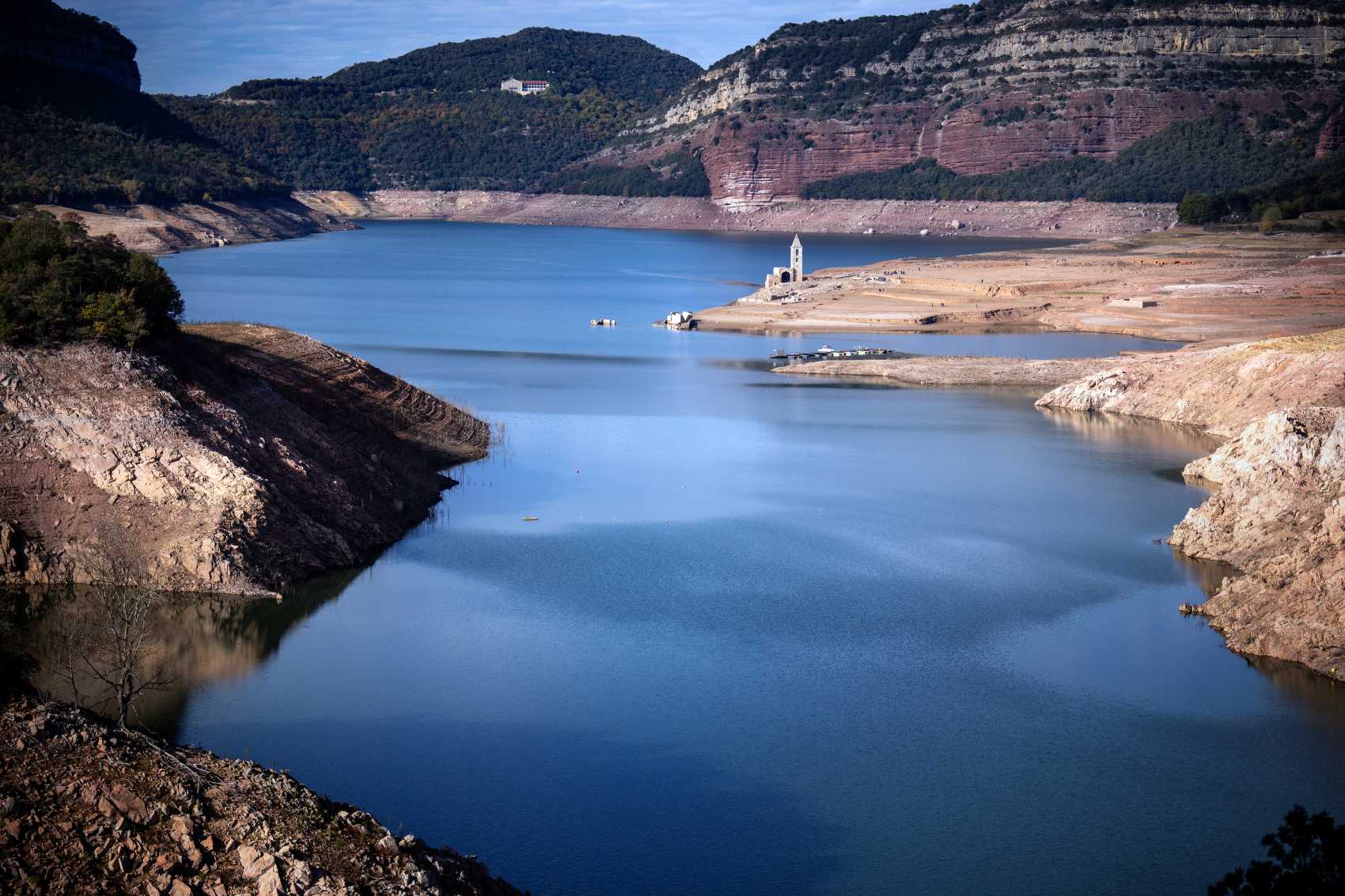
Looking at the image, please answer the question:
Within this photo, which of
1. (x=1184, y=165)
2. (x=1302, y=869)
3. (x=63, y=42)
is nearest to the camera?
(x=1302, y=869)

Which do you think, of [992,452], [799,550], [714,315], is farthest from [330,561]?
[714,315]

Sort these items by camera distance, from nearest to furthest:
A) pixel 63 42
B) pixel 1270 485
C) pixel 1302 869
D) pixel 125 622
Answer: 1. pixel 1302 869
2. pixel 125 622
3. pixel 1270 485
4. pixel 63 42

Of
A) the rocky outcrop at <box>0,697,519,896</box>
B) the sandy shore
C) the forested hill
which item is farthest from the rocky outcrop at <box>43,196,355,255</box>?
the rocky outcrop at <box>0,697,519,896</box>

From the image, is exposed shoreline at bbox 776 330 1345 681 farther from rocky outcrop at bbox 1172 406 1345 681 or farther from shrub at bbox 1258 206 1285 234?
shrub at bbox 1258 206 1285 234

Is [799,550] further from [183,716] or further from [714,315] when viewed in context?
[714,315]

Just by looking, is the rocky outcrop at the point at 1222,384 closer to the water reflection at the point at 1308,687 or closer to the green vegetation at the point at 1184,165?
the water reflection at the point at 1308,687

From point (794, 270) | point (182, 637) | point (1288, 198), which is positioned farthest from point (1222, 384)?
point (1288, 198)

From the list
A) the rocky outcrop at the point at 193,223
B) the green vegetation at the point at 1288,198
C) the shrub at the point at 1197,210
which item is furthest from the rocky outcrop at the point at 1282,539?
the shrub at the point at 1197,210

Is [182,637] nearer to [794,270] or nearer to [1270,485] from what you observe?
[1270,485]
